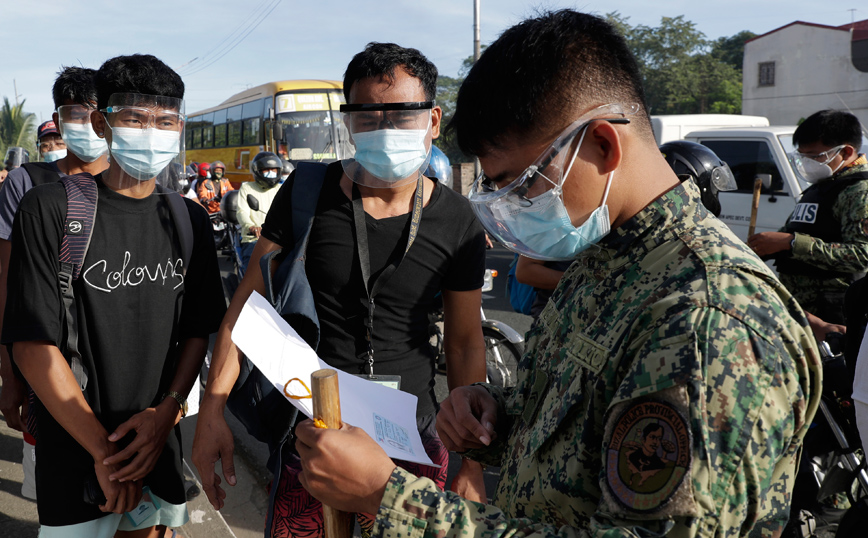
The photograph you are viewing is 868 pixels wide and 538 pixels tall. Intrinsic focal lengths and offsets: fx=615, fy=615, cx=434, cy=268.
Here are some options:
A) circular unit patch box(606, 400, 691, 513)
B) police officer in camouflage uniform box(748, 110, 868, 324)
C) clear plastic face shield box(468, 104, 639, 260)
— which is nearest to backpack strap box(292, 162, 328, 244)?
clear plastic face shield box(468, 104, 639, 260)

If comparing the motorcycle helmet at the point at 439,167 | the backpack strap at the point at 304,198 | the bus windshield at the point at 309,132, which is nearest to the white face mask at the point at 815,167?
the motorcycle helmet at the point at 439,167

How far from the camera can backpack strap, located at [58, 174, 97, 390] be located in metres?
1.82

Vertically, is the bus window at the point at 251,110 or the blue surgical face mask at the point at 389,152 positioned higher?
the bus window at the point at 251,110

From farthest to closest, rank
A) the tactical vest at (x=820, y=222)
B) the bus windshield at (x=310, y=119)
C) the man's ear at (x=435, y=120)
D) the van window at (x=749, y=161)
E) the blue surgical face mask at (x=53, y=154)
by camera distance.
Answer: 1. the bus windshield at (x=310, y=119)
2. the van window at (x=749, y=161)
3. the blue surgical face mask at (x=53, y=154)
4. the tactical vest at (x=820, y=222)
5. the man's ear at (x=435, y=120)

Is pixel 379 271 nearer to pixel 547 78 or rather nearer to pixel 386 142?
pixel 386 142

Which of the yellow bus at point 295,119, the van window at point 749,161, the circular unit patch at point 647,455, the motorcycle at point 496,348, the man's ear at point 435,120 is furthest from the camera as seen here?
the yellow bus at point 295,119

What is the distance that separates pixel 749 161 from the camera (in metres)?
7.18

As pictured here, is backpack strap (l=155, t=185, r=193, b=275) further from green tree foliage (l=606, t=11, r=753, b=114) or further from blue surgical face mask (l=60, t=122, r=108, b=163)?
green tree foliage (l=606, t=11, r=753, b=114)

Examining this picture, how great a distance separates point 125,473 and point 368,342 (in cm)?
83

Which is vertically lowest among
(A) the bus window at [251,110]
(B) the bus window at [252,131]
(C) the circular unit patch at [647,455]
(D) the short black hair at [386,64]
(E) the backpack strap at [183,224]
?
(C) the circular unit patch at [647,455]

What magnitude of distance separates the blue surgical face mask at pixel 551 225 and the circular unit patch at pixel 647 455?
0.38 metres

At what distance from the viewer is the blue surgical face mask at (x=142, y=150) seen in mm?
2049

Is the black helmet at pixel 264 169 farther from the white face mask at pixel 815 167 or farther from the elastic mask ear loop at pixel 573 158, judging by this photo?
the elastic mask ear loop at pixel 573 158

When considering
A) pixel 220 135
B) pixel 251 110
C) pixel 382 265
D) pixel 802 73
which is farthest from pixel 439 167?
pixel 802 73
